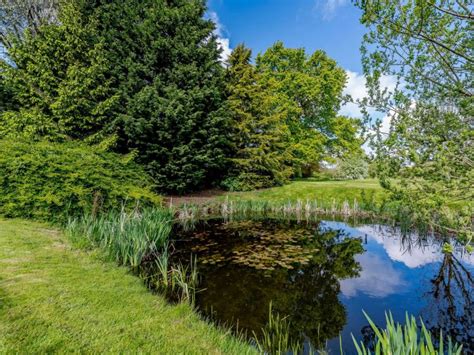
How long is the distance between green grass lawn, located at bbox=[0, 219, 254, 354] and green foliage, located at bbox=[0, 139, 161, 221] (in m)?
2.54

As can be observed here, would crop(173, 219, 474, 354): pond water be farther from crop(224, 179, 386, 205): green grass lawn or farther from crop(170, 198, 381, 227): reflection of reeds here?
crop(224, 179, 386, 205): green grass lawn

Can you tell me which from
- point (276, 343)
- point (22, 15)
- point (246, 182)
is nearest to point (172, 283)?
point (276, 343)

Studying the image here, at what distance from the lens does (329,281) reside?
5.03 m

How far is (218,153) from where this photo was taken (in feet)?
48.4

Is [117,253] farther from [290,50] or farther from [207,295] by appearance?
[290,50]

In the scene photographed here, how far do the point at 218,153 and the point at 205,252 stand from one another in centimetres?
889

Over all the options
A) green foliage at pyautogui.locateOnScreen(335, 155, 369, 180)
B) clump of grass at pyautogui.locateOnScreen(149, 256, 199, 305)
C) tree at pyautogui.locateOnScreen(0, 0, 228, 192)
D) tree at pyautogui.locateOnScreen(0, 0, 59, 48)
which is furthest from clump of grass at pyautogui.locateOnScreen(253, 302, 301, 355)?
green foliage at pyautogui.locateOnScreen(335, 155, 369, 180)

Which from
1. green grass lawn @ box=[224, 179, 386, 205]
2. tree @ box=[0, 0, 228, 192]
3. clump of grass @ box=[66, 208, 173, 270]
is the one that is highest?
tree @ box=[0, 0, 228, 192]

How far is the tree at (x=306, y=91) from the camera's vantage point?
70.8 feet

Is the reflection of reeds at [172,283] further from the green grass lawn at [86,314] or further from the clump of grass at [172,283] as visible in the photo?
the green grass lawn at [86,314]

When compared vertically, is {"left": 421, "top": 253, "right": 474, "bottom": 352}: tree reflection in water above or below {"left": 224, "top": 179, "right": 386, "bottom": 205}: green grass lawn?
below

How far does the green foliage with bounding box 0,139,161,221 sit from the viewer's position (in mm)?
6664

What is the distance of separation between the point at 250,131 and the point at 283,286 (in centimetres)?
1335

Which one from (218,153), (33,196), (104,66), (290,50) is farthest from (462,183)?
(290,50)
